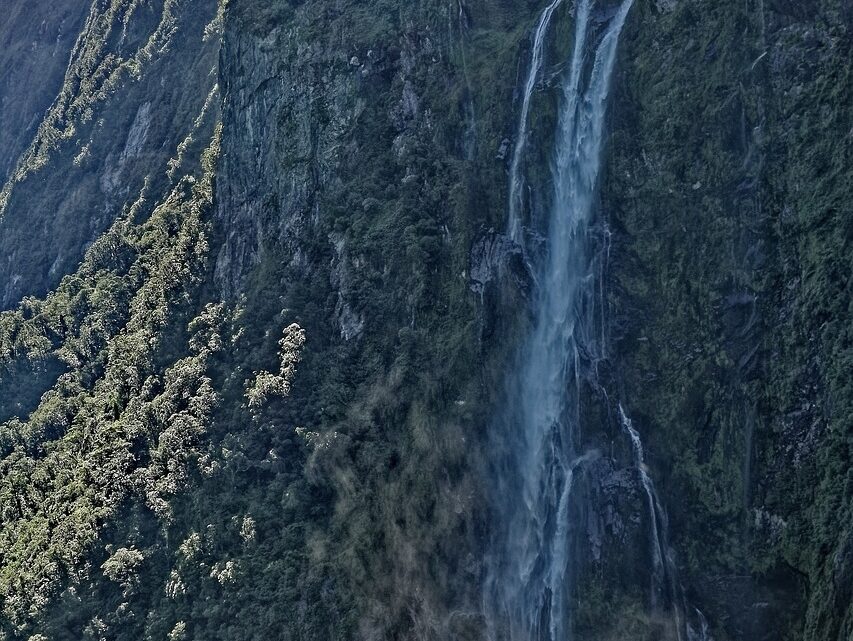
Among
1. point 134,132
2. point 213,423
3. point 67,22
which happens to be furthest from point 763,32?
point 67,22

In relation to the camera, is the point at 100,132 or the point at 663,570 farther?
the point at 100,132

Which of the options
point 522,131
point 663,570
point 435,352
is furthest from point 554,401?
point 522,131

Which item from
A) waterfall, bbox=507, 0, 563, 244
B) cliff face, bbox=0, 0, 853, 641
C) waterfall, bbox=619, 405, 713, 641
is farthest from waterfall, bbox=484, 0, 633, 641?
waterfall, bbox=619, 405, 713, 641

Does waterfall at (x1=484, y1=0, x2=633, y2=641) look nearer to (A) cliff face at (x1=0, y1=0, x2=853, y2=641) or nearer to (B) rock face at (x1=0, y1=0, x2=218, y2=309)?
(A) cliff face at (x1=0, y1=0, x2=853, y2=641)

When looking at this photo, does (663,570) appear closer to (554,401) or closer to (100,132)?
(554,401)

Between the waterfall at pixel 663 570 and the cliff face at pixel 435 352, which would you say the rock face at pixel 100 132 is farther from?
the waterfall at pixel 663 570

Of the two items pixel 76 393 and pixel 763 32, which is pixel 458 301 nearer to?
pixel 763 32
